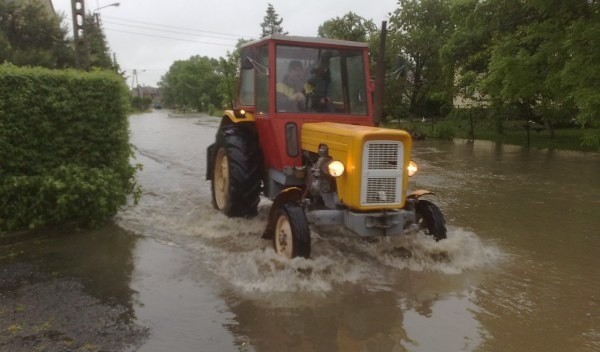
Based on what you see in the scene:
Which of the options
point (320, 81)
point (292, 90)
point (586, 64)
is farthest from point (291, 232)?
point (586, 64)

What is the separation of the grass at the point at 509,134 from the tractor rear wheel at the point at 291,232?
16227mm

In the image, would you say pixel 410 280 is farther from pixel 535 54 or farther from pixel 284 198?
pixel 535 54

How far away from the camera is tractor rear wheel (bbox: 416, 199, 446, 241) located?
5879 millimetres

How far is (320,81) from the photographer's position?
6449 mm

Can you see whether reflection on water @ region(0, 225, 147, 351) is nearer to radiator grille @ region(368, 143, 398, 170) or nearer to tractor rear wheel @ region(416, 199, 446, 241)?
radiator grille @ region(368, 143, 398, 170)

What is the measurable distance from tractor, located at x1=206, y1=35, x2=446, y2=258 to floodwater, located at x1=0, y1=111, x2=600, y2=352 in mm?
417

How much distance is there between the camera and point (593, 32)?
1064 cm

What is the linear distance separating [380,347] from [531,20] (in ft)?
48.4

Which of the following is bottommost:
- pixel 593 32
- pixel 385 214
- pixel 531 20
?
pixel 385 214

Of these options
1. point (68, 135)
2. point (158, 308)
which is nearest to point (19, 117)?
point (68, 135)

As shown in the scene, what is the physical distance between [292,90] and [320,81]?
0.38 m

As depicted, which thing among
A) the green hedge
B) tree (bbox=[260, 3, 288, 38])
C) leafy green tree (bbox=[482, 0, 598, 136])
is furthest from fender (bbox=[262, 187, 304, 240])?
tree (bbox=[260, 3, 288, 38])

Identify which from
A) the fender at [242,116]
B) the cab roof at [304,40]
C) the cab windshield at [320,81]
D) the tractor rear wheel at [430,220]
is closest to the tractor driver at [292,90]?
the cab windshield at [320,81]

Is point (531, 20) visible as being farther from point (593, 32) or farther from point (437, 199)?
point (437, 199)
